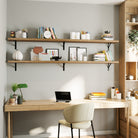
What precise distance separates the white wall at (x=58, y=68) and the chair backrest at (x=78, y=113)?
974 millimetres

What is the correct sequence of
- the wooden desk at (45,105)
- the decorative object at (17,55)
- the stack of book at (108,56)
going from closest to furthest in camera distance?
1. the wooden desk at (45,105)
2. the decorative object at (17,55)
3. the stack of book at (108,56)

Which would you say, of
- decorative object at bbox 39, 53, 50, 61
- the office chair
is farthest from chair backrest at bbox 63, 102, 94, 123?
decorative object at bbox 39, 53, 50, 61

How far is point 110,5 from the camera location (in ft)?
13.7

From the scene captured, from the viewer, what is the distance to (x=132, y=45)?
4070 mm

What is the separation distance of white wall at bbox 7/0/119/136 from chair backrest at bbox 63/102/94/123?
0.97m

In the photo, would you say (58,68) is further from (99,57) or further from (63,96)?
(99,57)

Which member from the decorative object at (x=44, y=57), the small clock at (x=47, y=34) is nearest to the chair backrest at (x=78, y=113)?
the decorative object at (x=44, y=57)

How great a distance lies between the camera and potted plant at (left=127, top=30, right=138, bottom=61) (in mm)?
4015

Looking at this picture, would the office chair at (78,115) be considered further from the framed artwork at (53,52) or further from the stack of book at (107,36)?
the stack of book at (107,36)

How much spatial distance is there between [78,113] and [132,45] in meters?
1.90

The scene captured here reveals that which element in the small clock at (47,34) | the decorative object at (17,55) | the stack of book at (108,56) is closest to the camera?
the decorative object at (17,55)

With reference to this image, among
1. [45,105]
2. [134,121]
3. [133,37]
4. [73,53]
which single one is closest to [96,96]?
[134,121]

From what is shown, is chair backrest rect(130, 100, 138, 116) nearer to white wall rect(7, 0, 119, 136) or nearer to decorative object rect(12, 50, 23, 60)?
white wall rect(7, 0, 119, 136)

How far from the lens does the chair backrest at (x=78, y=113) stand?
302 cm
